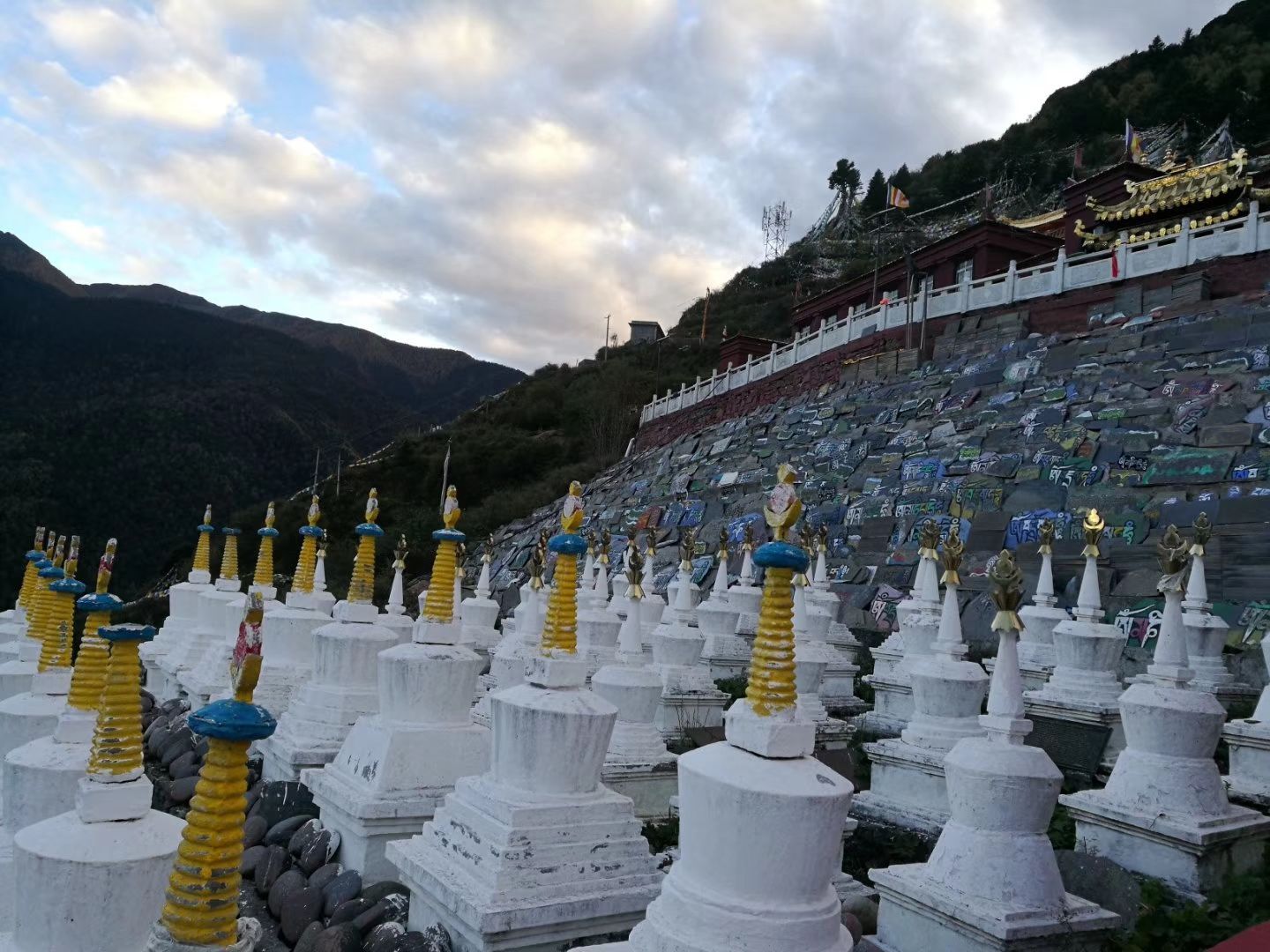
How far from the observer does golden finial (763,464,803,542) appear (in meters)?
3.68

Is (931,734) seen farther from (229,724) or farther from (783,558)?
(229,724)

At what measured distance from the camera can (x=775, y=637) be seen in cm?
346

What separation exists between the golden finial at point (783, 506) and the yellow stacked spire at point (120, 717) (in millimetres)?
2625

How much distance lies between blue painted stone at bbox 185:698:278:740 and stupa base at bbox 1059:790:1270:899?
15.4ft

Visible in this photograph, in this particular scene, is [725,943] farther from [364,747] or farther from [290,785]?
[290,785]

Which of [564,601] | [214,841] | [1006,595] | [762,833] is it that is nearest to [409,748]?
[564,601]

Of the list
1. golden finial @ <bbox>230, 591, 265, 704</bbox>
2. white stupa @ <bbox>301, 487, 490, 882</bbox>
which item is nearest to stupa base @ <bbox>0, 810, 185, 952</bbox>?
golden finial @ <bbox>230, 591, 265, 704</bbox>

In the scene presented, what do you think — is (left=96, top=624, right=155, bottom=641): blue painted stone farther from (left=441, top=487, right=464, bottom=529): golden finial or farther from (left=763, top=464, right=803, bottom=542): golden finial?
(left=441, top=487, right=464, bottom=529): golden finial

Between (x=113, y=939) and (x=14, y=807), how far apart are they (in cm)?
146

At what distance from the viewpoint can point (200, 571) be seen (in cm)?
1290

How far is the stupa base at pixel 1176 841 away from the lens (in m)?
4.79

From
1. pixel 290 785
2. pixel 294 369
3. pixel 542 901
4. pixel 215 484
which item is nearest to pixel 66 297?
pixel 294 369

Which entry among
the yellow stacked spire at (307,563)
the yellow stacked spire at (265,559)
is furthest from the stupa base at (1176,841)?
the yellow stacked spire at (265,559)

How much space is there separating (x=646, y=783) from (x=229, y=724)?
13.3ft
